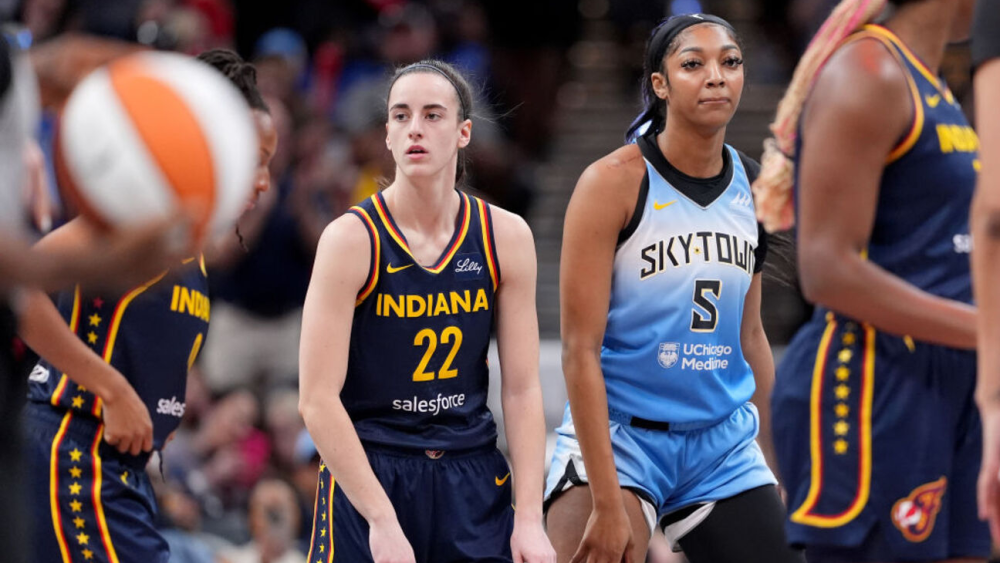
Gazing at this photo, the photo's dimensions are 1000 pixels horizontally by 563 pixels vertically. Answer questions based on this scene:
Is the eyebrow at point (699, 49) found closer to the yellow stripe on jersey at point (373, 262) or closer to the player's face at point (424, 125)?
the player's face at point (424, 125)

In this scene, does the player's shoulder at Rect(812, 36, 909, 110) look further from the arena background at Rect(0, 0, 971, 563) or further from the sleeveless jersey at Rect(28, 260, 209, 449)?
the arena background at Rect(0, 0, 971, 563)

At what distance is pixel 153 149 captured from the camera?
3.09 metres

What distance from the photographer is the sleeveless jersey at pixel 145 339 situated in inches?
177

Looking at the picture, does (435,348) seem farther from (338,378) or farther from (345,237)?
(345,237)

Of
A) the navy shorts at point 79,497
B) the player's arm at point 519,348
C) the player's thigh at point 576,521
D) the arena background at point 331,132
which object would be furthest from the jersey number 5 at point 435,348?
the arena background at point 331,132

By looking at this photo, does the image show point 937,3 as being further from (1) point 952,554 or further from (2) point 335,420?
(2) point 335,420

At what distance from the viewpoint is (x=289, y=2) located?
1280 cm

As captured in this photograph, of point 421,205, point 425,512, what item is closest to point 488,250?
point 421,205

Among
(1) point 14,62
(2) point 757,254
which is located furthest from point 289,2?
(1) point 14,62

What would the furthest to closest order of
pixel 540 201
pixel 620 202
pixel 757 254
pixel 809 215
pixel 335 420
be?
pixel 540 201 → pixel 757 254 → pixel 620 202 → pixel 335 420 → pixel 809 215

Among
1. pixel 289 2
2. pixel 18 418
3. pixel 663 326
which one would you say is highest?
pixel 289 2

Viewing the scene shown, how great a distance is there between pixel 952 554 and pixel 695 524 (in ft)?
4.91

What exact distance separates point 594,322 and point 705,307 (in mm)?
403

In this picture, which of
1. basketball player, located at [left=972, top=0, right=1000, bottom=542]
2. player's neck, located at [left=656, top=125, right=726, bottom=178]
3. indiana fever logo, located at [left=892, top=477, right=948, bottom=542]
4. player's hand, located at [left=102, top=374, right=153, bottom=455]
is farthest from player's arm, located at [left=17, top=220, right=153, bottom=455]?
basketball player, located at [left=972, top=0, right=1000, bottom=542]
